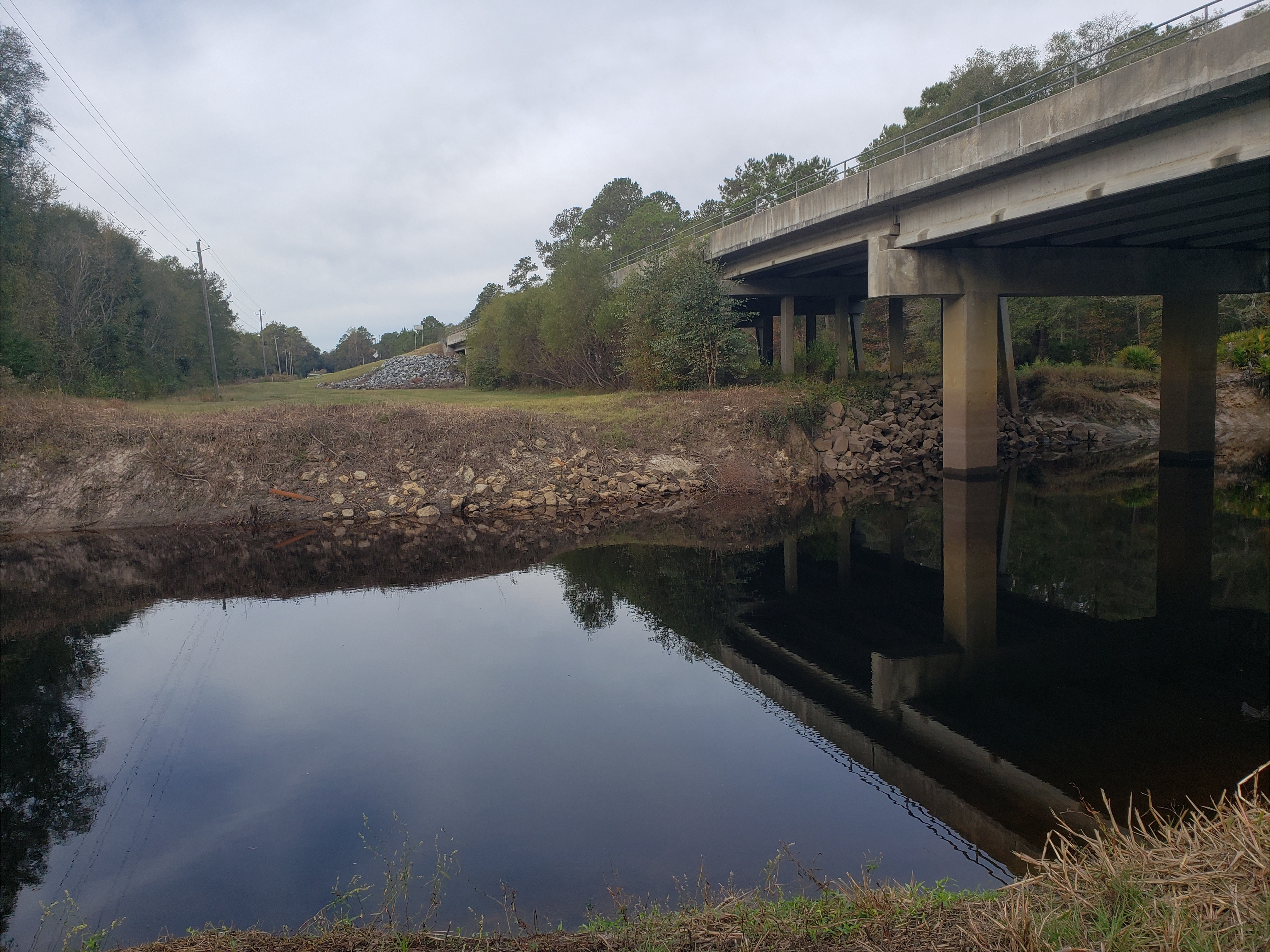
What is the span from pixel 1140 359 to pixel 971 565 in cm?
2998

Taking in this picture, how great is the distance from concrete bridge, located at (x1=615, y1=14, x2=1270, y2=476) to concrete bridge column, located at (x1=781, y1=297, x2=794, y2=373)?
1841 mm

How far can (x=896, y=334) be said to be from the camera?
40469mm

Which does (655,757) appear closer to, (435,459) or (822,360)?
(435,459)

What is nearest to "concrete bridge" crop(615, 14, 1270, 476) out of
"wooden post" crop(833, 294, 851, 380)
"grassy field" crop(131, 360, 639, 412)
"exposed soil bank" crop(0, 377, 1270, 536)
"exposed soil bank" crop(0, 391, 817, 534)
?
"wooden post" crop(833, 294, 851, 380)

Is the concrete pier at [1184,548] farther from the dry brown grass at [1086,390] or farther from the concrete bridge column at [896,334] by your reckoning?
the concrete bridge column at [896,334]

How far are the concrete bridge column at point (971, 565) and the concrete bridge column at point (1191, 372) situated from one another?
7.44 meters

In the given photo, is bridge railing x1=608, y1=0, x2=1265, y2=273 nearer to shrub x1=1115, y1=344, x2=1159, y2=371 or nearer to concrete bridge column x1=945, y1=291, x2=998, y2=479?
concrete bridge column x1=945, y1=291, x2=998, y2=479

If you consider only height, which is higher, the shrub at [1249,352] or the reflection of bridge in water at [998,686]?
the shrub at [1249,352]

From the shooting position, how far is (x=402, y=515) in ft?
77.8

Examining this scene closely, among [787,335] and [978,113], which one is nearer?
[978,113]

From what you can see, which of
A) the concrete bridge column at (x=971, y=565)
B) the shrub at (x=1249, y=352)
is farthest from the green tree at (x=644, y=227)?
the concrete bridge column at (x=971, y=565)

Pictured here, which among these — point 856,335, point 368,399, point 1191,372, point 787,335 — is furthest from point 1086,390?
point 368,399

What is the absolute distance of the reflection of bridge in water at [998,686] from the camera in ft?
24.5

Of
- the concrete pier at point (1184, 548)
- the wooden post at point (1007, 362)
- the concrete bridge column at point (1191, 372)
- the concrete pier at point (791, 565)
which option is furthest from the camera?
the wooden post at point (1007, 362)
